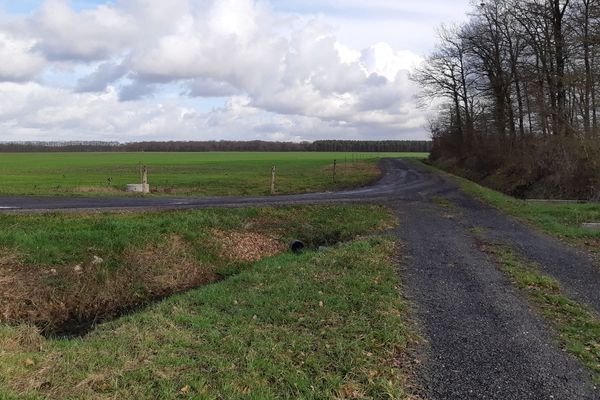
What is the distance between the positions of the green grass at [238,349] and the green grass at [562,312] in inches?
81.9

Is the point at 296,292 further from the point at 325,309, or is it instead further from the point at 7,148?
the point at 7,148

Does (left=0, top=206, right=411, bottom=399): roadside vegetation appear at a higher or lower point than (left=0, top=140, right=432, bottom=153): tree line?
lower

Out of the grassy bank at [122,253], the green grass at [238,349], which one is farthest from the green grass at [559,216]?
the green grass at [238,349]

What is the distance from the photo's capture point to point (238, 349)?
20.4 ft

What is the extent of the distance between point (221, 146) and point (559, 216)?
176248mm

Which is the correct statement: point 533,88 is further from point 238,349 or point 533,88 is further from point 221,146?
point 221,146

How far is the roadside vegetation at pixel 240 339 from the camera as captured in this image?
5195mm

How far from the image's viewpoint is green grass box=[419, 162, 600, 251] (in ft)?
46.8

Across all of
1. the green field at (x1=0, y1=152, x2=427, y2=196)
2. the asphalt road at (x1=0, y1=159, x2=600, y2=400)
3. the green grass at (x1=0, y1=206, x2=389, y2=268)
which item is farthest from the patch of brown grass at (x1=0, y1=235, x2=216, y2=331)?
the green field at (x1=0, y1=152, x2=427, y2=196)

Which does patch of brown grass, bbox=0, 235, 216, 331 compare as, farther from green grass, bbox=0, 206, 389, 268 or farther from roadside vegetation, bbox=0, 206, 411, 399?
green grass, bbox=0, 206, 389, 268

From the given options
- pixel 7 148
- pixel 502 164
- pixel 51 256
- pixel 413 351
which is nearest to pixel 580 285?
pixel 413 351

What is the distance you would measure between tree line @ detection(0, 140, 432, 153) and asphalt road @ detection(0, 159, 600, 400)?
532 ft

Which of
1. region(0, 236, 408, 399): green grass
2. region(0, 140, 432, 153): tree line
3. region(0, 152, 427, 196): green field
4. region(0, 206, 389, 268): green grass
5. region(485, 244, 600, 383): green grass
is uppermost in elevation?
region(0, 140, 432, 153): tree line

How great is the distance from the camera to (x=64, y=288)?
35.6ft
